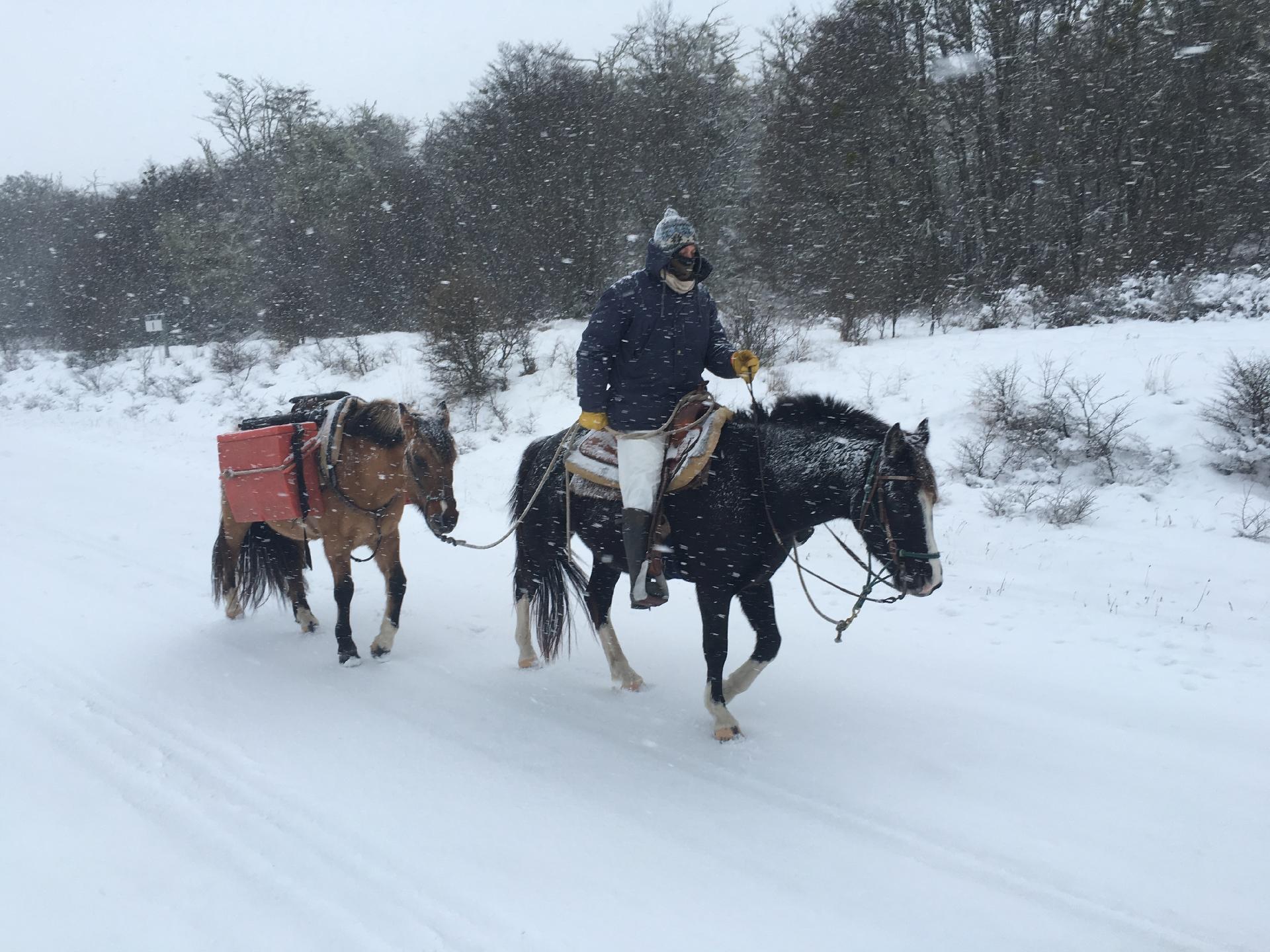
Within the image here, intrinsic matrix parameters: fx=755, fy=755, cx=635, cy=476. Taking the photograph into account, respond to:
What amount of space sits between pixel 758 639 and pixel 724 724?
0.48 meters

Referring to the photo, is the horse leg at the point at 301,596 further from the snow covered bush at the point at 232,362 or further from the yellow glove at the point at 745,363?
the snow covered bush at the point at 232,362

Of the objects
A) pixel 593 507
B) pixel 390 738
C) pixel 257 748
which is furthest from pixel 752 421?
pixel 257 748

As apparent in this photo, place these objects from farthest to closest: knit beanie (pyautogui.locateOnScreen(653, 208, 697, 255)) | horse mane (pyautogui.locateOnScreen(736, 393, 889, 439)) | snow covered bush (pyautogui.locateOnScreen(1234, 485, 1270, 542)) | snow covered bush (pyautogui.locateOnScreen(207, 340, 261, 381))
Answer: snow covered bush (pyautogui.locateOnScreen(207, 340, 261, 381))
snow covered bush (pyautogui.locateOnScreen(1234, 485, 1270, 542))
knit beanie (pyautogui.locateOnScreen(653, 208, 697, 255))
horse mane (pyautogui.locateOnScreen(736, 393, 889, 439))

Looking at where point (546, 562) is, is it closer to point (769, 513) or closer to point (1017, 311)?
point (769, 513)

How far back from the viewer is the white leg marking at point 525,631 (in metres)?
5.03

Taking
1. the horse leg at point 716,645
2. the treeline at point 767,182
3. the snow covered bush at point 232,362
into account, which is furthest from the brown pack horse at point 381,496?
the snow covered bush at point 232,362

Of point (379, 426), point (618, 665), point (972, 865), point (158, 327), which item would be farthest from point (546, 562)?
point (158, 327)

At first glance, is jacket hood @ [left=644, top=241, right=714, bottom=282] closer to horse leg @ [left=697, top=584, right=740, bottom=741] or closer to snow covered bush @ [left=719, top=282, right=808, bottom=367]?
horse leg @ [left=697, top=584, right=740, bottom=741]

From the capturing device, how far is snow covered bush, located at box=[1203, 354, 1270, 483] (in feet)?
21.9

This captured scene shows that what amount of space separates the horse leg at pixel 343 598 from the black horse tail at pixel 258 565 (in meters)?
0.82

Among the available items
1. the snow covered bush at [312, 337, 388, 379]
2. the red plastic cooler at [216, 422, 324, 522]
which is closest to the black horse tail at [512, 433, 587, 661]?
the red plastic cooler at [216, 422, 324, 522]

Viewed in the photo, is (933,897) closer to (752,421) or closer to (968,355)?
(752,421)

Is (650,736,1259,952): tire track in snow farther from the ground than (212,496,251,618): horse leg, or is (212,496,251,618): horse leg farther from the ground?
(212,496,251,618): horse leg

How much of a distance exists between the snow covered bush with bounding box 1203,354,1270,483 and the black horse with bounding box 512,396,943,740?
5187 millimetres
